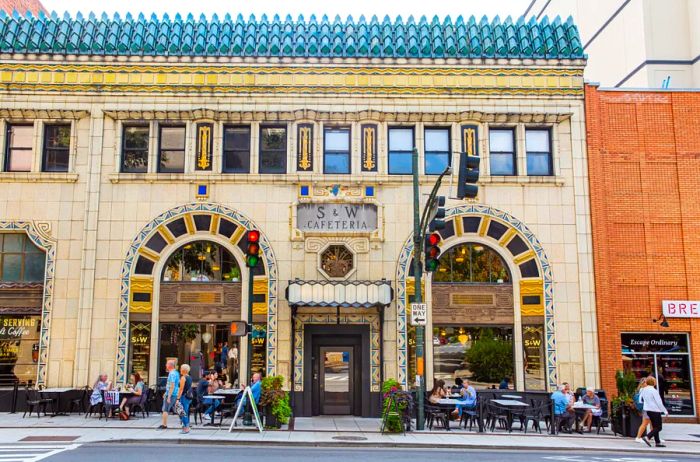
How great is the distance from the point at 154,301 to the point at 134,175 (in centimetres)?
427

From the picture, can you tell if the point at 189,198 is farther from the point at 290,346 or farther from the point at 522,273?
the point at 522,273

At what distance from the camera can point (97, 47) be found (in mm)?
23594

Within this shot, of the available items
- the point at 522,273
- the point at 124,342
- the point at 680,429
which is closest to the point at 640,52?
the point at 522,273

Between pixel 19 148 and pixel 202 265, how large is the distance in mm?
7474

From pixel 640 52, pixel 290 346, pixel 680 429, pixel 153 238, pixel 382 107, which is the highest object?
pixel 640 52

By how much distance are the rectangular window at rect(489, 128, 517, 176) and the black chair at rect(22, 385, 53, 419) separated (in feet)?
52.6

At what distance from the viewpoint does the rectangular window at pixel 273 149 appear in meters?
23.5

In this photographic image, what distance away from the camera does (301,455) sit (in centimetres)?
1438

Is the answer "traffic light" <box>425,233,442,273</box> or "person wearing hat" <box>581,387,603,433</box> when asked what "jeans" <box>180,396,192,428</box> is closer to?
"traffic light" <box>425,233,442,273</box>

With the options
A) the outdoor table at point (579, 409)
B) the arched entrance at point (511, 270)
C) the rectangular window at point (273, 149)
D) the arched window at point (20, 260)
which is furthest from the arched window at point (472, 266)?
the arched window at point (20, 260)

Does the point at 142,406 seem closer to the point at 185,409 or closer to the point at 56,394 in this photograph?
the point at 56,394

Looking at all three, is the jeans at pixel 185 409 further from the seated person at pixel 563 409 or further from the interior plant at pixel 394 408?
the seated person at pixel 563 409

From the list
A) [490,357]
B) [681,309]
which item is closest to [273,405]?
[490,357]

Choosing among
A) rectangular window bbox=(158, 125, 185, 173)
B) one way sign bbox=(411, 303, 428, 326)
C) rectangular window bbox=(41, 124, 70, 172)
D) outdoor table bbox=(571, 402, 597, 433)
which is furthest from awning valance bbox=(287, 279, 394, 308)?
rectangular window bbox=(41, 124, 70, 172)
